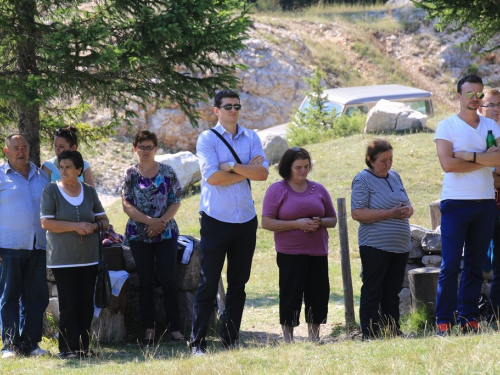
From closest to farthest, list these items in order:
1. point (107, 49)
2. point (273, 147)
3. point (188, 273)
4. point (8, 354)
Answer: point (8, 354)
point (188, 273)
point (107, 49)
point (273, 147)

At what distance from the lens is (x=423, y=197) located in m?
13.8

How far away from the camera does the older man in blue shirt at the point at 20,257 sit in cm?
640

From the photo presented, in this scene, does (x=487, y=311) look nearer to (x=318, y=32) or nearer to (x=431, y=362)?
(x=431, y=362)

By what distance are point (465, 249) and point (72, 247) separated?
137 inches

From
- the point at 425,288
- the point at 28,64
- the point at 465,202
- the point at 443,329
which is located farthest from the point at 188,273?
the point at 28,64

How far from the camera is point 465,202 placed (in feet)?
19.5

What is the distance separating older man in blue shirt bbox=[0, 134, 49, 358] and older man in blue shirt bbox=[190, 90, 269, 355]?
1.53 metres

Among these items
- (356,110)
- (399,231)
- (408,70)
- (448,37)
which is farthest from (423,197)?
(448,37)

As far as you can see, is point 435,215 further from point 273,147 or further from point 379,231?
point 273,147

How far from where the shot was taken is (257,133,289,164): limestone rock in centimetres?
1825

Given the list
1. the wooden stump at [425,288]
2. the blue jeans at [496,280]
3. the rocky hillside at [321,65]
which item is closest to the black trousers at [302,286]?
the wooden stump at [425,288]

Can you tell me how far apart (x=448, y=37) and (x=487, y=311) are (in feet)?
94.8

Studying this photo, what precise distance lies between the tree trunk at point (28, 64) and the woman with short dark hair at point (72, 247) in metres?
2.21

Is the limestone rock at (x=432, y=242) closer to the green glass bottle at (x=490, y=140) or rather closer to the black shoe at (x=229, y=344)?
the green glass bottle at (x=490, y=140)
